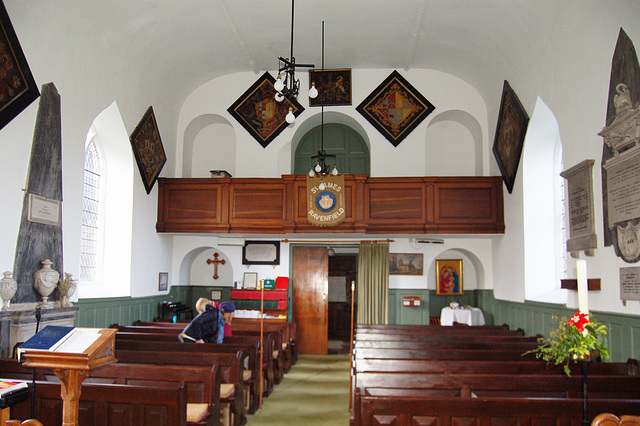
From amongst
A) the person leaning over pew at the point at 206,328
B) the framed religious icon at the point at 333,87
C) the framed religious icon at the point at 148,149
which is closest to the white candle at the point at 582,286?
the person leaning over pew at the point at 206,328

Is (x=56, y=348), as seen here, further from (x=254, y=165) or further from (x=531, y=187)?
(x=254, y=165)

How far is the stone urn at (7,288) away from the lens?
657 cm

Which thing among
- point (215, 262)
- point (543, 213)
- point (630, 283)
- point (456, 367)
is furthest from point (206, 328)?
point (543, 213)

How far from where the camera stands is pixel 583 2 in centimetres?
697

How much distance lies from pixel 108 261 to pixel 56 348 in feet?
24.0

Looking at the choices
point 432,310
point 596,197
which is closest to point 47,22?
point 596,197

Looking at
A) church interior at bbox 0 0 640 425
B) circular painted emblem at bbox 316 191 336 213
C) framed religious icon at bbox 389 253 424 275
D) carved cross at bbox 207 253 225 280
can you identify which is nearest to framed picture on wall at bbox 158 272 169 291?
church interior at bbox 0 0 640 425

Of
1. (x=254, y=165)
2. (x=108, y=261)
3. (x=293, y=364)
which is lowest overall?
(x=293, y=364)

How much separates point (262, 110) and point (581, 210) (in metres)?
7.89

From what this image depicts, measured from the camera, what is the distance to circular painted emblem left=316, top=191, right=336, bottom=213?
1127cm

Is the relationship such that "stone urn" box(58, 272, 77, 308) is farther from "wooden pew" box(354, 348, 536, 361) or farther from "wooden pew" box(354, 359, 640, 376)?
"wooden pew" box(354, 359, 640, 376)

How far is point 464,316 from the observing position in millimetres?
11992

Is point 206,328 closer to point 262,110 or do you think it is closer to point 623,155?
point 623,155

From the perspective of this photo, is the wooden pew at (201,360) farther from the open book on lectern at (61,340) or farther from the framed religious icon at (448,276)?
the framed religious icon at (448,276)
